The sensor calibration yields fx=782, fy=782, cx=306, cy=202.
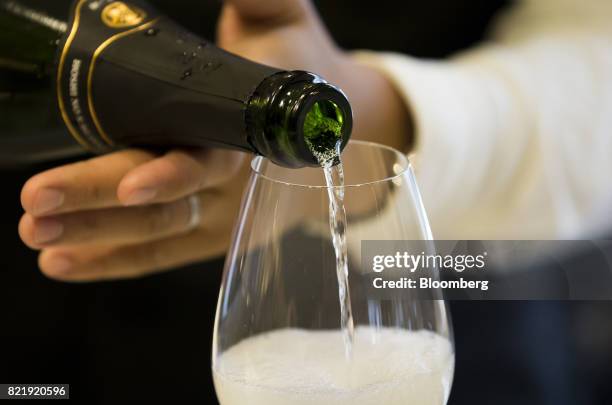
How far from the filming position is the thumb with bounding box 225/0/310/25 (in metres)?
0.59

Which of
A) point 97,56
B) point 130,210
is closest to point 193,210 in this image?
point 130,210

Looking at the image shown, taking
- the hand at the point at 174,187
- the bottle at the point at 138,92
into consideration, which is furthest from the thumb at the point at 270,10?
the bottle at the point at 138,92

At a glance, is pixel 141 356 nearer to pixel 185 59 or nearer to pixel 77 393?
pixel 77 393

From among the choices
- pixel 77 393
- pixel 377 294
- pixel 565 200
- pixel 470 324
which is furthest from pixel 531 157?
pixel 77 393

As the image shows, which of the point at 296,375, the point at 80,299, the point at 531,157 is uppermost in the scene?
the point at 531,157

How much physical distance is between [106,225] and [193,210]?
75 mm

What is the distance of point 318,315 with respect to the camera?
421mm

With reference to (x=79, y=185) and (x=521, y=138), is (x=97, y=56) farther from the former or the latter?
(x=521, y=138)

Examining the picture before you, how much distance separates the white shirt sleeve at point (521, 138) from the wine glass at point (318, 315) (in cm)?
29

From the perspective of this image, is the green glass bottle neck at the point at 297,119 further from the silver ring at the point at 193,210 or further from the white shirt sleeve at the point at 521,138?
the white shirt sleeve at the point at 521,138

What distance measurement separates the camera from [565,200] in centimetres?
80

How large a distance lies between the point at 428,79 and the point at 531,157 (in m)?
0.15

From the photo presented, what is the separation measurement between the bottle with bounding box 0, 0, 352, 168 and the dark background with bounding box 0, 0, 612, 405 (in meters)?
0.25

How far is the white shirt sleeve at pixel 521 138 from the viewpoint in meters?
0.73
